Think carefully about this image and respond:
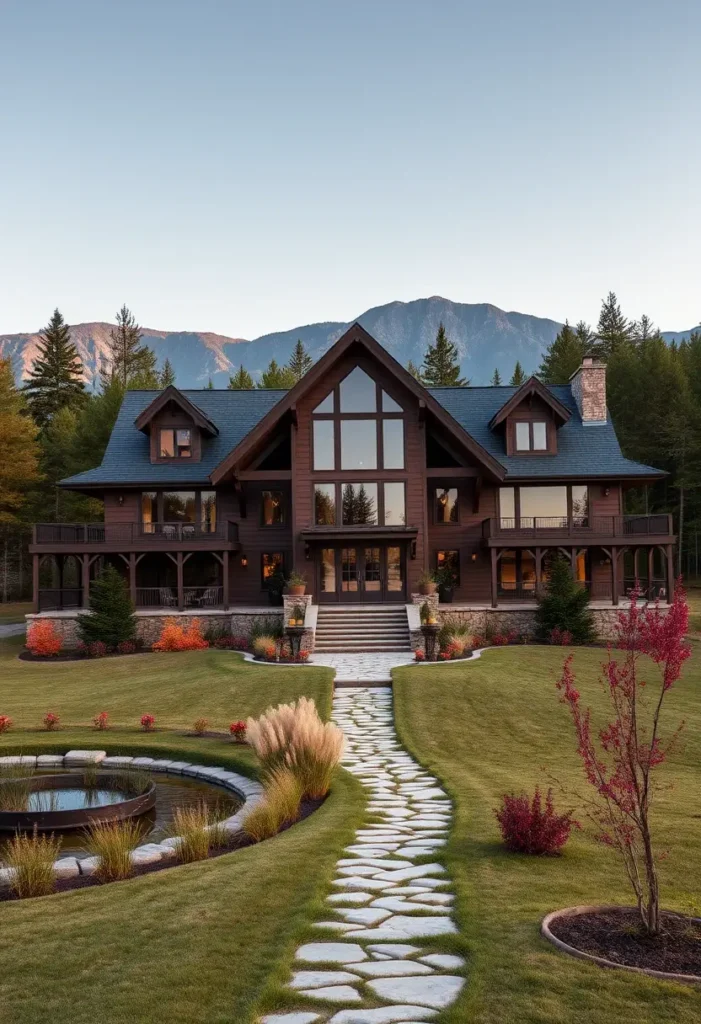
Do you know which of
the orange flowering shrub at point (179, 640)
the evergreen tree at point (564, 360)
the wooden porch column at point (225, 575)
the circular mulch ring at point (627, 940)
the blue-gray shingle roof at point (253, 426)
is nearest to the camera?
the circular mulch ring at point (627, 940)

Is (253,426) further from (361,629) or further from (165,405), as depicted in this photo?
(361,629)

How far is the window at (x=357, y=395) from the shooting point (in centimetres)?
2930

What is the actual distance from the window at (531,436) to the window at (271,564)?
371 inches

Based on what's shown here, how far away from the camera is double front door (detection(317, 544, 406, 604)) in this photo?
1158 inches

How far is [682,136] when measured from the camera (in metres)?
20.6

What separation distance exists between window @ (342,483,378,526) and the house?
0.12 feet

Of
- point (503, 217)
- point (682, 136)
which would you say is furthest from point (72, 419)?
Result: point (682, 136)

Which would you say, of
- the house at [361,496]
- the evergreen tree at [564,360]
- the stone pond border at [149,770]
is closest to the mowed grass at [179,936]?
the stone pond border at [149,770]

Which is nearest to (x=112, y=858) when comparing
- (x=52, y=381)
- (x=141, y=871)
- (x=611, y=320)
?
(x=141, y=871)

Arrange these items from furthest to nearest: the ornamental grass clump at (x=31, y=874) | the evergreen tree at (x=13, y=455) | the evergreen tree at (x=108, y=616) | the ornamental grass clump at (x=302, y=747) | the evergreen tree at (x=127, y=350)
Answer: the evergreen tree at (x=127, y=350)
the evergreen tree at (x=13, y=455)
the evergreen tree at (x=108, y=616)
the ornamental grass clump at (x=302, y=747)
the ornamental grass clump at (x=31, y=874)

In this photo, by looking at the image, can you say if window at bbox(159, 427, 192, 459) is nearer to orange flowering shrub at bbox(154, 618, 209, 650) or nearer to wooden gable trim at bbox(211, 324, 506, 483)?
wooden gable trim at bbox(211, 324, 506, 483)

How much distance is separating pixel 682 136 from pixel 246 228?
1983cm

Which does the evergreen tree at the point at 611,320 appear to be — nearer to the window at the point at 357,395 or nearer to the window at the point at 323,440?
the window at the point at 357,395

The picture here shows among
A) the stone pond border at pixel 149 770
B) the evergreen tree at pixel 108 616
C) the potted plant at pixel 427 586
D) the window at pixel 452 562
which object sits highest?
the window at pixel 452 562
